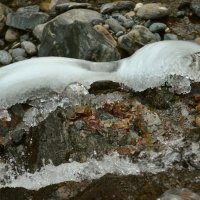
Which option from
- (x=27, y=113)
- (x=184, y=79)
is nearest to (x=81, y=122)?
(x=27, y=113)

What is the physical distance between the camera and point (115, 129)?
4.46m

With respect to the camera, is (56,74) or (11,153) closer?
(11,153)

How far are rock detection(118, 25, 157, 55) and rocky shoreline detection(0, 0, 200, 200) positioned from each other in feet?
0.04

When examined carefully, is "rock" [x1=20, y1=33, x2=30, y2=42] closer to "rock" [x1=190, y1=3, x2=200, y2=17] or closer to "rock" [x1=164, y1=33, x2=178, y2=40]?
"rock" [x1=164, y1=33, x2=178, y2=40]

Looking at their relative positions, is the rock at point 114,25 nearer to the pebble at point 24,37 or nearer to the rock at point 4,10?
the pebble at point 24,37

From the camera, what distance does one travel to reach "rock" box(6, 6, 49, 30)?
6.10 metres

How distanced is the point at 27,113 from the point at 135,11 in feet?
7.69

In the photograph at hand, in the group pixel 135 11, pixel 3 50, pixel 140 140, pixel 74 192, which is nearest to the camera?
pixel 74 192

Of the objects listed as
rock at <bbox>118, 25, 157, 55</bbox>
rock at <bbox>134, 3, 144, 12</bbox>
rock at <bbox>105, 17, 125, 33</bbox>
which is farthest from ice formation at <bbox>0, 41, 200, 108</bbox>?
rock at <bbox>134, 3, 144, 12</bbox>

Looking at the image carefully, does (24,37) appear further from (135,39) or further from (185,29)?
(185,29)

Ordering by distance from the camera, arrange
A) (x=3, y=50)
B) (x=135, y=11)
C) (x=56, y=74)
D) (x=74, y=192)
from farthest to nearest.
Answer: (x=135, y=11)
(x=3, y=50)
(x=56, y=74)
(x=74, y=192)

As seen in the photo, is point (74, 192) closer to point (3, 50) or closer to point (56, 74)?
point (56, 74)

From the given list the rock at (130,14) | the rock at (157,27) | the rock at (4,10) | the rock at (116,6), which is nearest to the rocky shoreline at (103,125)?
the rock at (157,27)

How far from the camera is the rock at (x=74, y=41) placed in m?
5.29
